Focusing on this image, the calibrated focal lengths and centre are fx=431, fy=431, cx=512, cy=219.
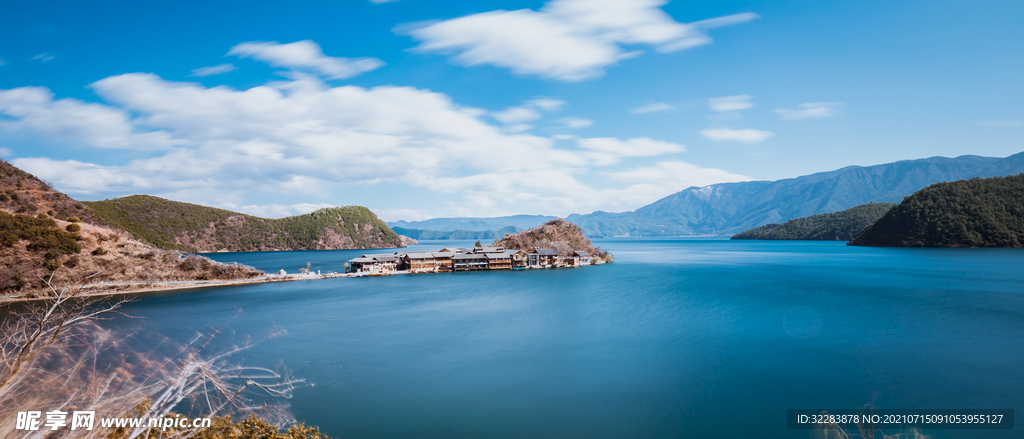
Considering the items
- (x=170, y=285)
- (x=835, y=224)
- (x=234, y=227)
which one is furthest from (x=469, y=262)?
(x=835, y=224)

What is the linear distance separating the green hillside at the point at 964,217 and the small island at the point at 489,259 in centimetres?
7434

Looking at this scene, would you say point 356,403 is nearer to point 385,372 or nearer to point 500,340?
point 385,372

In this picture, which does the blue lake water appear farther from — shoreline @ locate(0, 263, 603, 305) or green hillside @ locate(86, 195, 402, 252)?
green hillside @ locate(86, 195, 402, 252)

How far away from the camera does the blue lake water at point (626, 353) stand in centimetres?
1388

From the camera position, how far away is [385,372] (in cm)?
1816

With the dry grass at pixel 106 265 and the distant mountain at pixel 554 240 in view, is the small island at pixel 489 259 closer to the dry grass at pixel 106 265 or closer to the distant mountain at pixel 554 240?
the distant mountain at pixel 554 240

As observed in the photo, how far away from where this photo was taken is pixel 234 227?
140m

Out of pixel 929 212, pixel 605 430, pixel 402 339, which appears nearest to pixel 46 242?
pixel 402 339

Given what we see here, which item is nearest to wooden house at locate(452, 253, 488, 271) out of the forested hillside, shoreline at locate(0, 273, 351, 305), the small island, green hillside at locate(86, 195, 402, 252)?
the small island

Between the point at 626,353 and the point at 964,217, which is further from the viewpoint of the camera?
the point at 964,217

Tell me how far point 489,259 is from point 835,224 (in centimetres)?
15334

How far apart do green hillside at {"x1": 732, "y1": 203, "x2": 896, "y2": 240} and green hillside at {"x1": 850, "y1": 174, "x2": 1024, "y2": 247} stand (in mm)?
45155

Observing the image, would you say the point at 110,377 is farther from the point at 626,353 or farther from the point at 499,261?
the point at 499,261

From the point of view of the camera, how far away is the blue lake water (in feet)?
45.5
